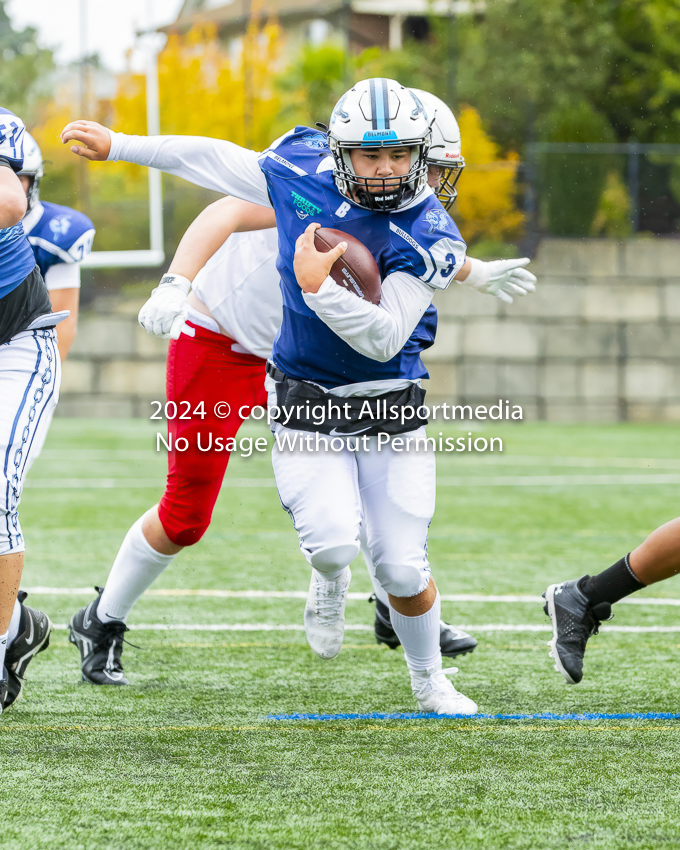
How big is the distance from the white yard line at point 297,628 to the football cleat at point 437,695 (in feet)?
3.48

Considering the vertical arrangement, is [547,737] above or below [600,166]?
below

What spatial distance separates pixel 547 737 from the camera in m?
2.91

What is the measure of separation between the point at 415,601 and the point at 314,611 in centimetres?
55

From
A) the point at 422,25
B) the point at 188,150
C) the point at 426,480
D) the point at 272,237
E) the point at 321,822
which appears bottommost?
the point at 321,822

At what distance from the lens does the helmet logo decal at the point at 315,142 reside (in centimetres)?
321

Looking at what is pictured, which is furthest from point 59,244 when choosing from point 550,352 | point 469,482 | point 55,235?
point 550,352

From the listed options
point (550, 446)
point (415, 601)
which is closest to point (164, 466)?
point (550, 446)

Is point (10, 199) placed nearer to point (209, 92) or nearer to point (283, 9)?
point (209, 92)

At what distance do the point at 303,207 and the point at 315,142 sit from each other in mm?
256

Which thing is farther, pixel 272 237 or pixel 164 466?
pixel 164 466

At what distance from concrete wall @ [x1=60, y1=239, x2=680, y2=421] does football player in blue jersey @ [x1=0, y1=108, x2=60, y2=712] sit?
10460 mm

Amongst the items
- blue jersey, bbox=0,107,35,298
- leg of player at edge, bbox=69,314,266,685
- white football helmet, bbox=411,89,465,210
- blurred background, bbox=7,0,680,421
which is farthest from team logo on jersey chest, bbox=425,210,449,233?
blurred background, bbox=7,0,680,421

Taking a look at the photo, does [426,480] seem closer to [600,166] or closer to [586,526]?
[586,526]

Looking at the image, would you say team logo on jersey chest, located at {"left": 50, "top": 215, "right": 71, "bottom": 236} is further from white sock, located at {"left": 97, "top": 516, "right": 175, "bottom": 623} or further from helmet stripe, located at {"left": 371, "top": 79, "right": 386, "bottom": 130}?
helmet stripe, located at {"left": 371, "top": 79, "right": 386, "bottom": 130}
